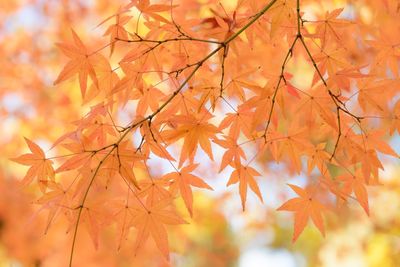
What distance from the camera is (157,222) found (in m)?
1.05

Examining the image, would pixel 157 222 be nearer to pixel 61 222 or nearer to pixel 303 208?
pixel 303 208

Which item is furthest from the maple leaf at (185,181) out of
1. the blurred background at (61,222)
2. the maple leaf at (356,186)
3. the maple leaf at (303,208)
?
the blurred background at (61,222)

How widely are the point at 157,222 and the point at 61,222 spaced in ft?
9.56

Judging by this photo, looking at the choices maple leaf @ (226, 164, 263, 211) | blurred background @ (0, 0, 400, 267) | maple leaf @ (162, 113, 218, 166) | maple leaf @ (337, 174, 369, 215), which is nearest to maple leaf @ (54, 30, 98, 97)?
maple leaf @ (162, 113, 218, 166)

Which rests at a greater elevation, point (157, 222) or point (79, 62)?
point (79, 62)

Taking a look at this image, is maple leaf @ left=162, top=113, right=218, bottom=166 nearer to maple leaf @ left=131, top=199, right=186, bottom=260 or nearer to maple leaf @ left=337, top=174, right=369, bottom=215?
maple leaf @ left=131, top=199, right=186, bottom=260

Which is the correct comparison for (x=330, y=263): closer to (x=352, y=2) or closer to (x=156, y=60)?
(x=352, y=2)

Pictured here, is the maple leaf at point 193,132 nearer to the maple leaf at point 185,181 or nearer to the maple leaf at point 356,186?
the maple leaf at point 185,181

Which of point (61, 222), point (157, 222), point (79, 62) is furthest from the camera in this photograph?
point (61, 222)

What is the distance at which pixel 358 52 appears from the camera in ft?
10.3

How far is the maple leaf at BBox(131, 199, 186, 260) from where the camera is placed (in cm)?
103

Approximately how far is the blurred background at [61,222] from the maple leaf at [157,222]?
2.07 meters

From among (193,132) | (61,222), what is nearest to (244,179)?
(193,132)

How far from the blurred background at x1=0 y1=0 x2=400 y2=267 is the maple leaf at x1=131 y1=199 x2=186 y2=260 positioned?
81.3 inches
